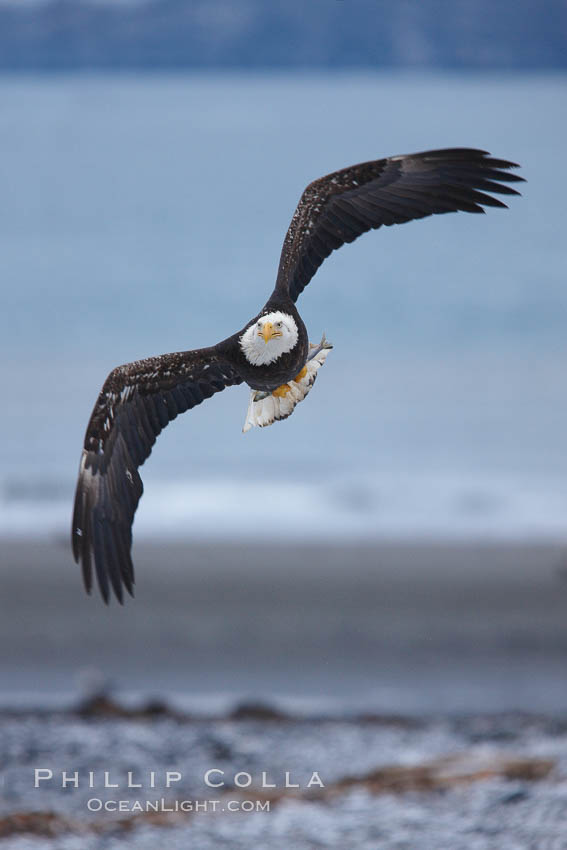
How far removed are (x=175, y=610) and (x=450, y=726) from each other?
1.48m

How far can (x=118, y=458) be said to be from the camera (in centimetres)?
234

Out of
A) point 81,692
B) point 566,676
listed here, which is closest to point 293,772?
point 81,692

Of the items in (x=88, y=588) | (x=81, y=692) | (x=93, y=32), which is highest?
(x=93, y=32)

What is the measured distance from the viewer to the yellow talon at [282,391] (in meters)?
1.85

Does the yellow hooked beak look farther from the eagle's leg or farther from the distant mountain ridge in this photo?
the distant mountain ridge

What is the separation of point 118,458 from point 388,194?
2.37 ft

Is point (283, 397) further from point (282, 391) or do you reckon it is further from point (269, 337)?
point (269, 337)

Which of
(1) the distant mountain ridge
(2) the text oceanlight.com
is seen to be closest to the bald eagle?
(2) the text oceanlight.com

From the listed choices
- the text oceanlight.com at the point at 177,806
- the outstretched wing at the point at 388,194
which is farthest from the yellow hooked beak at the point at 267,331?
the text oceanlight.com at the point at 177,806

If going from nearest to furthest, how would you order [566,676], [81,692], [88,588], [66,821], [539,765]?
[88,588] → [66,821] → [539,765] → [81,692] → [566,676]

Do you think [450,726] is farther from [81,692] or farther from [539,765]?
[81,692]

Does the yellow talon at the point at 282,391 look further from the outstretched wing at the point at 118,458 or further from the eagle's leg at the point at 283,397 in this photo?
the outstretched wing at the point at 118,458

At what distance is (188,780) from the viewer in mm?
4184

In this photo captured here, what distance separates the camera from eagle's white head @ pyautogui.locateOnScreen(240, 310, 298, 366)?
5.69 feet
